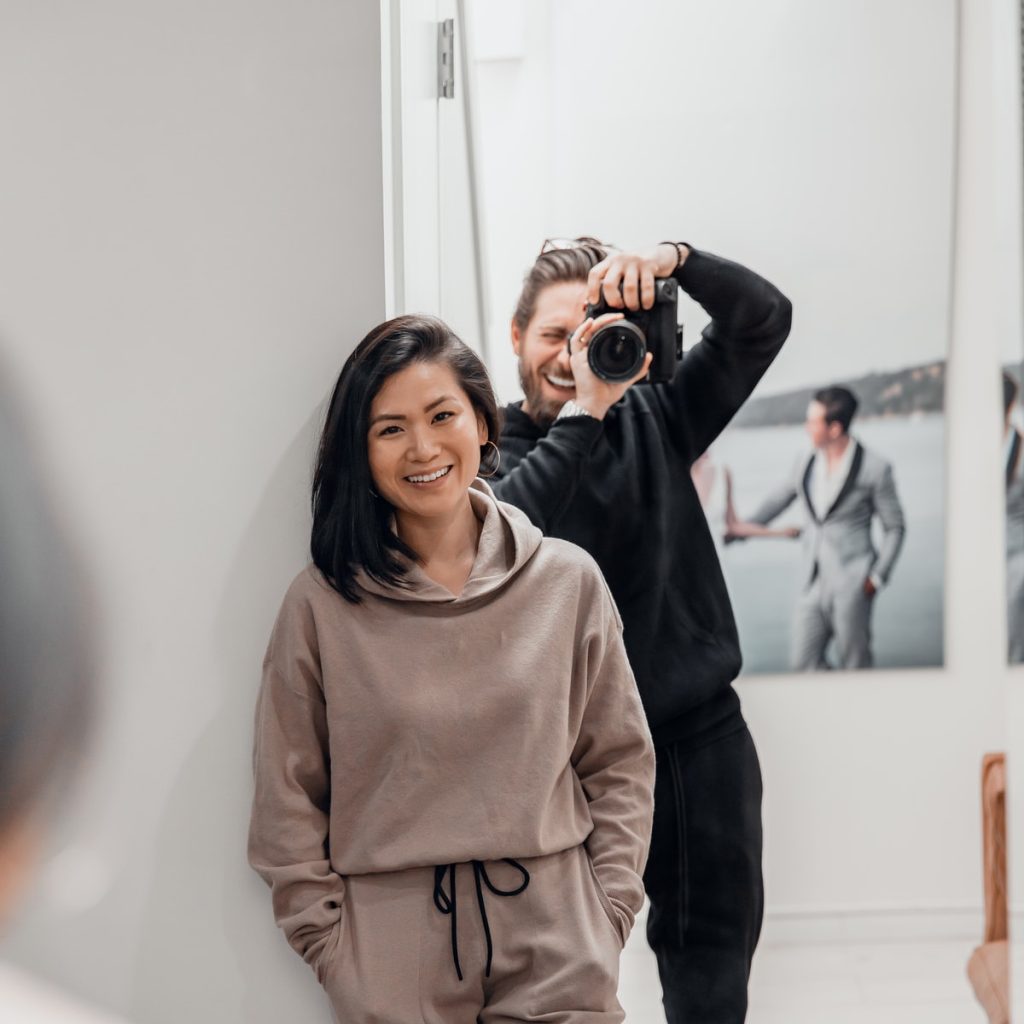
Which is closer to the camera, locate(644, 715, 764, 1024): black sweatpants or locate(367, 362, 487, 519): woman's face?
locate(367, 362, 487, 519): woman's face

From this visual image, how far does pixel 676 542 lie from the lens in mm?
1550

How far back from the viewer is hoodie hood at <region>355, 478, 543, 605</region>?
3.27ft

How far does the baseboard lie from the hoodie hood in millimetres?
1675

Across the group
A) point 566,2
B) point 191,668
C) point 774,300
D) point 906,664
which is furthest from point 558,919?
point 566,2

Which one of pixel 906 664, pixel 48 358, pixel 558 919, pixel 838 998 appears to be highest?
pixel 48 358

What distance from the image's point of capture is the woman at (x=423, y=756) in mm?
970

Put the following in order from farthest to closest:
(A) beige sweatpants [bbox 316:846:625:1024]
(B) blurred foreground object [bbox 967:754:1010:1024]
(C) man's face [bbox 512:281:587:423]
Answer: (B) blurred foreground object [bbox 967:754:1010:1024]
(C) man's face [bbox 512:281:587:423]
(A) beige sweatpants [bbox 316:846:625:1024]

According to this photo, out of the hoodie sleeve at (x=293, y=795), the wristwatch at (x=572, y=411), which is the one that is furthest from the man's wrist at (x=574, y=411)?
the hoodie sleeve at (x=293, y=795)

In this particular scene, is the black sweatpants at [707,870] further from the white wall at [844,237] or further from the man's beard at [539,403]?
the white wall at [844,237]

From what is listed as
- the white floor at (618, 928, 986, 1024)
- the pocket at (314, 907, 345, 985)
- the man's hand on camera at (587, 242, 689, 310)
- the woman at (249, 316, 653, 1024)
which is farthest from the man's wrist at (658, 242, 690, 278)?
the white floor at (618, 928, 986, 1024)

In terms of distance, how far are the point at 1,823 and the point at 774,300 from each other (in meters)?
1.09

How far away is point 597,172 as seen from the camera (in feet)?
7.57

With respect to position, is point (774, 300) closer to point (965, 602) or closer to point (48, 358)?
point (48, 358)

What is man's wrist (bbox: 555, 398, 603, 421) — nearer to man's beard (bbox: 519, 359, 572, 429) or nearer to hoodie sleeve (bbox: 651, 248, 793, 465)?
man's beard (bbox: 519, 359, 572, 429)
